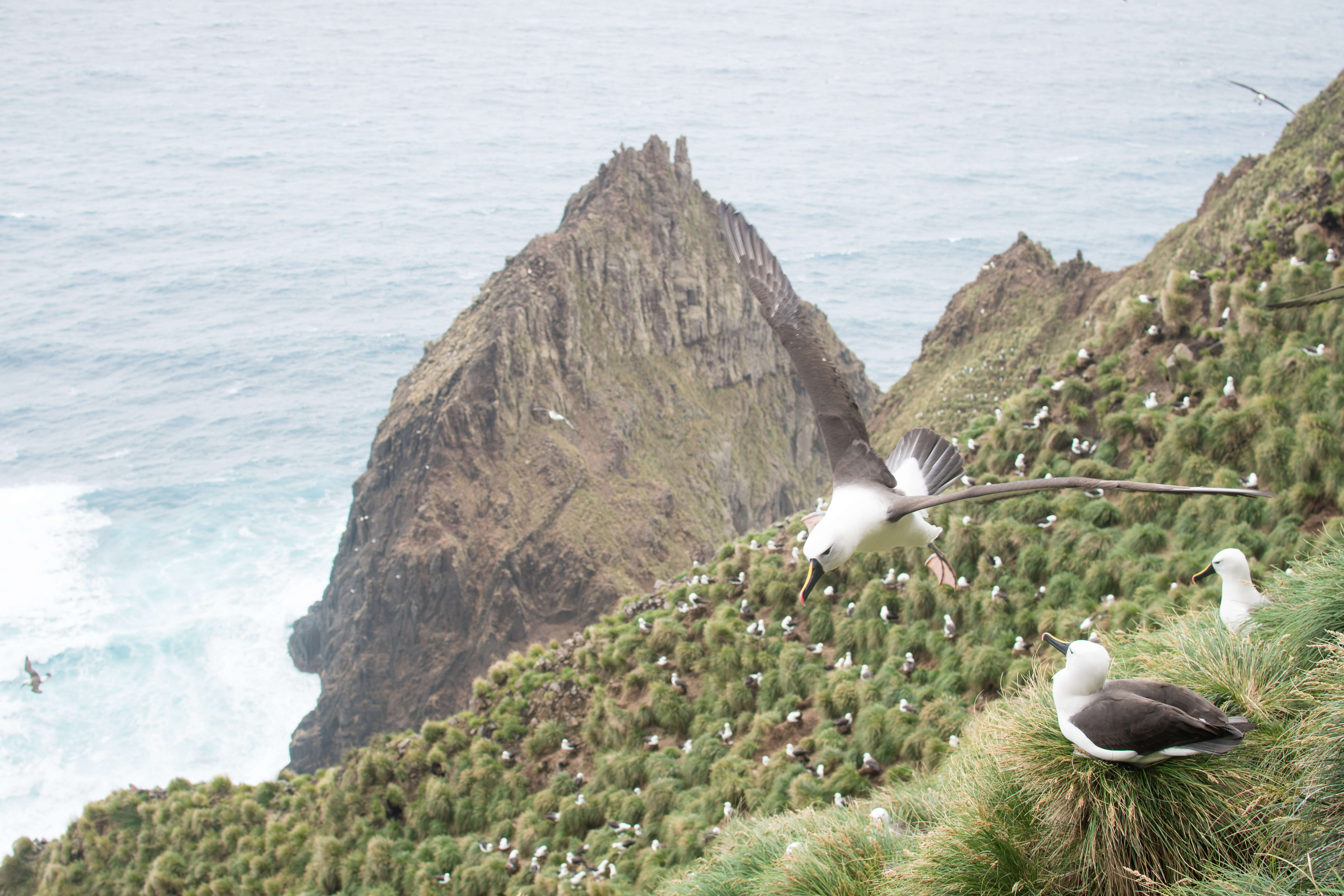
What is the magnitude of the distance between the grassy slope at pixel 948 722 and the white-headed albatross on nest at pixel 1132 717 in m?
0.50

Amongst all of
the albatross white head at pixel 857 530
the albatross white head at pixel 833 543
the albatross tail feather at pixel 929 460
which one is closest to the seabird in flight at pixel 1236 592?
the albatross tail feather at pixel 929 460

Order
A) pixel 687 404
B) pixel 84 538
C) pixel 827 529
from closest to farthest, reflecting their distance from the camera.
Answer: pixel 827 529 → pixel 687 404 → pixel 84 538

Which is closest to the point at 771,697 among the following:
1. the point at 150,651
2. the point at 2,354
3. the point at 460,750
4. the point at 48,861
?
the point at 460,750

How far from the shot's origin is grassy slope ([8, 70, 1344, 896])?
298 inches

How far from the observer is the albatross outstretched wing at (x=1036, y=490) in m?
6.65

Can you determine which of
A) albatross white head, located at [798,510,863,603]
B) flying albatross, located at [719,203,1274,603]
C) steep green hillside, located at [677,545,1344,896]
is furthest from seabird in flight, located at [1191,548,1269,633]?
albatross white head, located at [798,510,863,603]

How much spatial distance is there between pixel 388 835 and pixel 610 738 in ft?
22.3

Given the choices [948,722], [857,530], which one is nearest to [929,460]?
[857,530]

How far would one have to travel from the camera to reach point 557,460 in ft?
264

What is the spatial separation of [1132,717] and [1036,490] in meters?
2.22

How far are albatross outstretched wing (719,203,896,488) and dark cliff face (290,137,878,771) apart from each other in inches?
2387

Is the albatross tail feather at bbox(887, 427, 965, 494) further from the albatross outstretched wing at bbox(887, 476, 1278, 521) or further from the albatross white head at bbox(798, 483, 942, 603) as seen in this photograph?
the albatross outstretched wing at bbox(887, 476, 1278, 521)

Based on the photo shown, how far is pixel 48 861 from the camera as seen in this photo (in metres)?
30.9

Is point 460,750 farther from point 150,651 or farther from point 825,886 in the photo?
point 150,651
